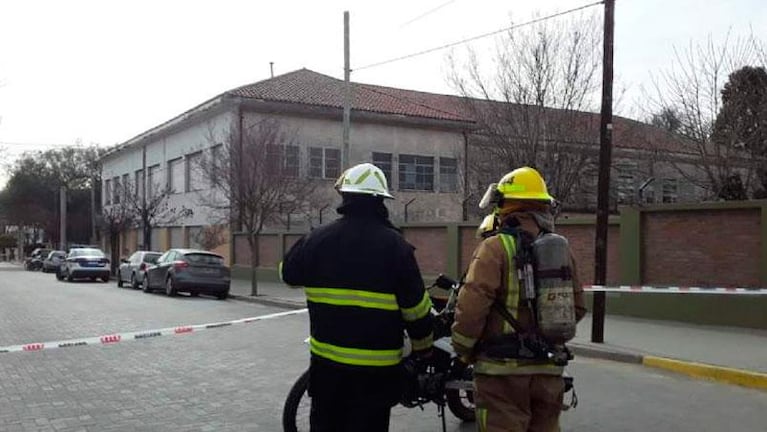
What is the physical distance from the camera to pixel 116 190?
172 feet

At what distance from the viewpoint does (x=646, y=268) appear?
45.6ft

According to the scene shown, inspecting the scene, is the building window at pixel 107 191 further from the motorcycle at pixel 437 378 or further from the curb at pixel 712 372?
the motorcycle at pixel 437 378

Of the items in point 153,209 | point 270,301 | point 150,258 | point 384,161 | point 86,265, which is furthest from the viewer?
point 153,209

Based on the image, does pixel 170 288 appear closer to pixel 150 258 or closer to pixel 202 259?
pixel 202 259

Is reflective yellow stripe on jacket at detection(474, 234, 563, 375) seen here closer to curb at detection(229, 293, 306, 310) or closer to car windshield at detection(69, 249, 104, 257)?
curb at detection(229, 293, 306, 310)

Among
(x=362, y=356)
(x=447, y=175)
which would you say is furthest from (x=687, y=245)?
(x=447, y=175)

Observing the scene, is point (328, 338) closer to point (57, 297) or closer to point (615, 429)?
point (615, 429)

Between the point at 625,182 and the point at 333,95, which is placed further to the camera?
the point at 333,95

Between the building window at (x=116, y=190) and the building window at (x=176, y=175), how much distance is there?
9450 mm

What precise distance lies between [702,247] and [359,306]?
36.7ft

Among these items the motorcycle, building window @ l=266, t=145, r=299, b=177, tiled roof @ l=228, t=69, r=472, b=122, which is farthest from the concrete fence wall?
tiled roof @ l=228, t=69, r=472, b=122

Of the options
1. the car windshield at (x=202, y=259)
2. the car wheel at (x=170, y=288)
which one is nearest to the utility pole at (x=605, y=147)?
the car windshield at (x=202, y=259)

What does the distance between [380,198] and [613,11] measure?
9100 millimetres

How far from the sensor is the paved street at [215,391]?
20.7ft
